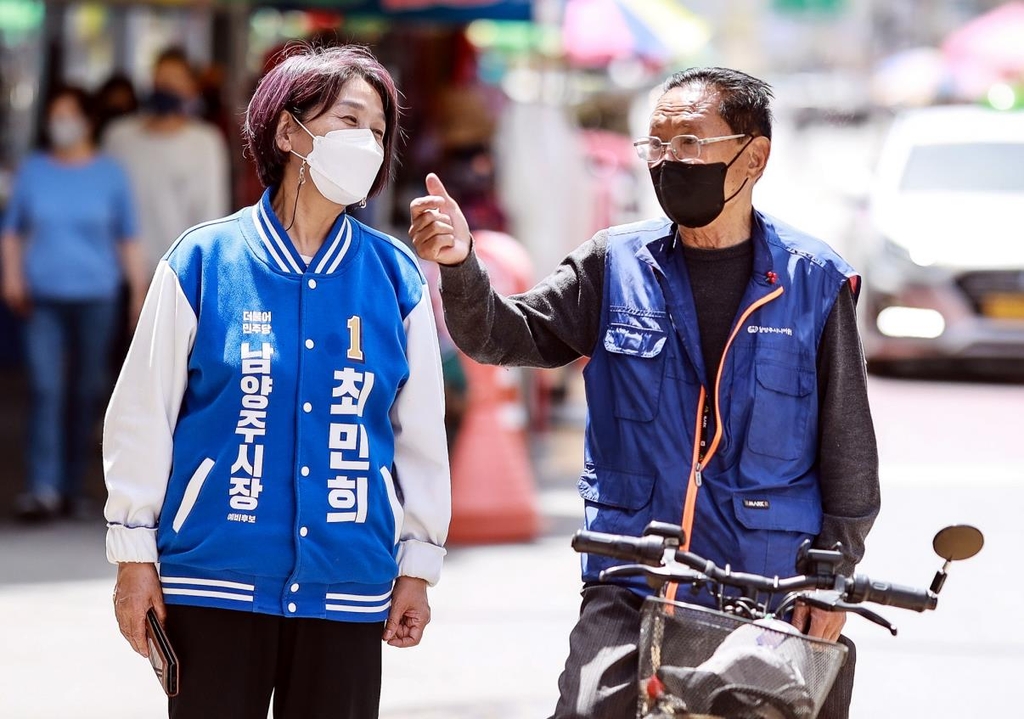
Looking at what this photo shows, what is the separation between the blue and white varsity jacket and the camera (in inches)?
136

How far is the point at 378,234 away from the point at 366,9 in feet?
25.2

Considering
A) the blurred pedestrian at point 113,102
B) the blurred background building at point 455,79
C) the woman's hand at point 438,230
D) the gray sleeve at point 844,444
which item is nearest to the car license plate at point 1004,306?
the blurred background building at point 455,79

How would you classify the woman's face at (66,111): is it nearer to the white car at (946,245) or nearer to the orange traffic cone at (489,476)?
the orange traffic cone at (489,476)

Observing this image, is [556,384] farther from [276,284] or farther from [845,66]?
[845,66]

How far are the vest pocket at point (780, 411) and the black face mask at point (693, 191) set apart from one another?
0.37 metres

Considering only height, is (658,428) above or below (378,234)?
below

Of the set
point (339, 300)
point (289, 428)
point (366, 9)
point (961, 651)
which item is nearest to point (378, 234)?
point (339, 300)

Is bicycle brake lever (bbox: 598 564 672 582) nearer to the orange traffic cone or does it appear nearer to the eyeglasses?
the eyeglasses

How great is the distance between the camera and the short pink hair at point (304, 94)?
11.9 feet

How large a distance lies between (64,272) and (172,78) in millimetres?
1551

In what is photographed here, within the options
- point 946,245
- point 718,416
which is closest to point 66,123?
point 718,416

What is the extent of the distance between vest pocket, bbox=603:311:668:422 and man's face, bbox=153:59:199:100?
649 cm

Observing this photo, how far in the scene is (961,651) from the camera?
7.03 meters

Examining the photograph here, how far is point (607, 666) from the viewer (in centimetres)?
344
